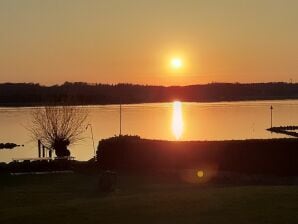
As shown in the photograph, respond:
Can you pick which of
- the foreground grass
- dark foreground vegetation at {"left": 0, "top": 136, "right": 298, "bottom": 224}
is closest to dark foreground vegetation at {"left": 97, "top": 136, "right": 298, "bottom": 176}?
dark foreground vegetation at {"left": 0, "top": 136, "right": 298, "bottom": 224}

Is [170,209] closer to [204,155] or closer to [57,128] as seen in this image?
[204,155]

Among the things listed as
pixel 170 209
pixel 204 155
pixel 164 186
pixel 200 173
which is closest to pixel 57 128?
pixel 204 155

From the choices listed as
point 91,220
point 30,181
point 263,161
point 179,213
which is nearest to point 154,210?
point 179,213

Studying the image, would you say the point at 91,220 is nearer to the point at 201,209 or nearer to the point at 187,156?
the point at 201,209

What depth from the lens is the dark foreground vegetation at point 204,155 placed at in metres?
24.4

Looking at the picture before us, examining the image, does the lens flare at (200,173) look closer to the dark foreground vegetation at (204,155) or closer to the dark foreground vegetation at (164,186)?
the dark foreground vegetation at (164,186)

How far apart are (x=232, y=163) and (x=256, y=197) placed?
1174 cm

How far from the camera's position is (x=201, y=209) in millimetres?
11797

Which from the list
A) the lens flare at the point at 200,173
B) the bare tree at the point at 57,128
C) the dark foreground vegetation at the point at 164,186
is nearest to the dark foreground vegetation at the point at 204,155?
the dark foreground vegetation at the point at 164,186

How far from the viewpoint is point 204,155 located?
2547 centimetres

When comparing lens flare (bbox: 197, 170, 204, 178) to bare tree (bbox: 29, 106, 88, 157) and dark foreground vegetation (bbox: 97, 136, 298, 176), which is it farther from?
bare tree (bbox: 29, 106, 88, 157)

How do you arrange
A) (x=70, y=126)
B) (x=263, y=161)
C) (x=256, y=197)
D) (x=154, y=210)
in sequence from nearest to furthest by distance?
1. (x=154, y=210)
2. (x=256, y=197)
3. (x=263, y=161)
4. (x=70, y=126)

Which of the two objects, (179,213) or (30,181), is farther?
(30,181)

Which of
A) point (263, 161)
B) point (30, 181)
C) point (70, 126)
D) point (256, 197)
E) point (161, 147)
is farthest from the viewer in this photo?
point (70, 126)
